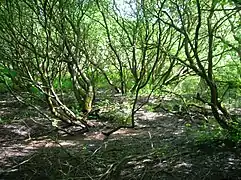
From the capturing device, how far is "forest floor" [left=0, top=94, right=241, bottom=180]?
→ 572cm

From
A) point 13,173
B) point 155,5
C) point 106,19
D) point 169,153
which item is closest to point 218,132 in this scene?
point 169,153

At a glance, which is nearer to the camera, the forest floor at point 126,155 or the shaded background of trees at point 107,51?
the forest floor at point 126,155

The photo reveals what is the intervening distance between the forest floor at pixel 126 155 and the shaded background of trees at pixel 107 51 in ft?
1.72

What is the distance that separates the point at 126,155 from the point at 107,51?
8753 millimetres

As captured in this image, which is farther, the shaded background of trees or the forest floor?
the shaded background of trees

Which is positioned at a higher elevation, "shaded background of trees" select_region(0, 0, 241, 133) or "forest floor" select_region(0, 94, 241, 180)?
"shaded background of trees" select_region(0, 0, 241, 133)

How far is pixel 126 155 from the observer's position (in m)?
6.51

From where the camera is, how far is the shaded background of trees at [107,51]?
8.33 metres

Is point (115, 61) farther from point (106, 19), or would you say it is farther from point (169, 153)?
point (169, 153)

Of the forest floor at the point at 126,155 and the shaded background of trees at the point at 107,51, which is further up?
the shaded background of trees at the point at 107,51

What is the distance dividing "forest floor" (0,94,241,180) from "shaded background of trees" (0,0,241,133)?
52 cm

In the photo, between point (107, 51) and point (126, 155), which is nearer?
point (126, 155)

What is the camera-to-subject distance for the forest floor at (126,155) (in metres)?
5.72

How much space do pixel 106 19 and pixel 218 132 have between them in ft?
28.3
